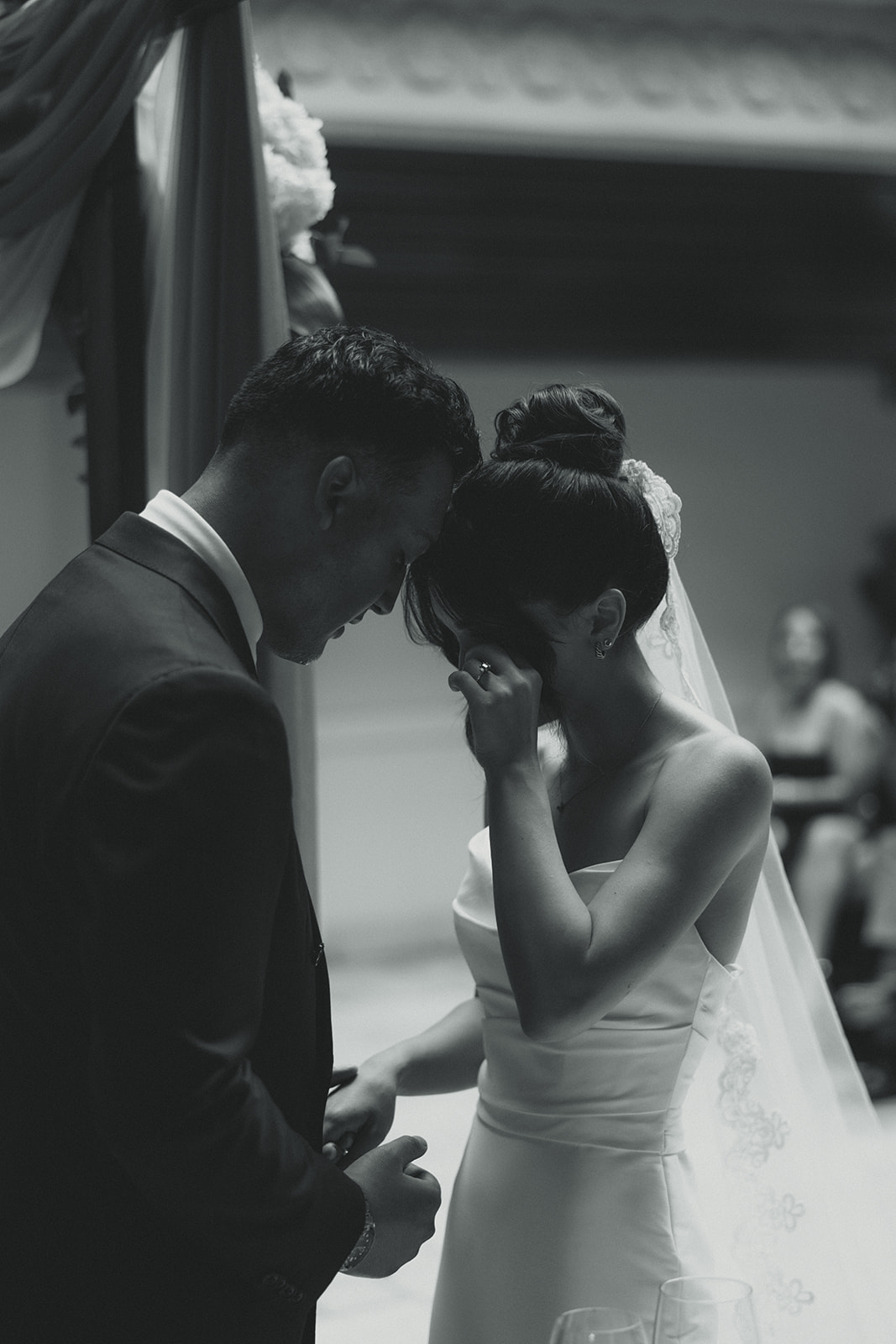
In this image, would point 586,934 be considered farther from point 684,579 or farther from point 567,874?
point 684,579

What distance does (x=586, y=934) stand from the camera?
1.35 metres

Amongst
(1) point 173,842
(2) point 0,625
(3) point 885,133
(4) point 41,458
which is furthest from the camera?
(4) point 41,458

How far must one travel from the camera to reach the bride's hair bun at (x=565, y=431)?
5.03 feet

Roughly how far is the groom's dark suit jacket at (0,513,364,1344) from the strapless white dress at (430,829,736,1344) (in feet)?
1.38

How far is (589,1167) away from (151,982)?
749 millimetres

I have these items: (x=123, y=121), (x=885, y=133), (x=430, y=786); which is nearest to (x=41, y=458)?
(x=430, y=786)

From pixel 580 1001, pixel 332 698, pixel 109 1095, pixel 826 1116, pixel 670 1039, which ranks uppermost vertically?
pixel 109 1095

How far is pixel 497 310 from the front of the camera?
6598mm

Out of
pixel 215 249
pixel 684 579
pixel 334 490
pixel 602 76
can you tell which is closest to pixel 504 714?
pixel 334 490

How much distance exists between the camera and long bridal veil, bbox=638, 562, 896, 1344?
171cm

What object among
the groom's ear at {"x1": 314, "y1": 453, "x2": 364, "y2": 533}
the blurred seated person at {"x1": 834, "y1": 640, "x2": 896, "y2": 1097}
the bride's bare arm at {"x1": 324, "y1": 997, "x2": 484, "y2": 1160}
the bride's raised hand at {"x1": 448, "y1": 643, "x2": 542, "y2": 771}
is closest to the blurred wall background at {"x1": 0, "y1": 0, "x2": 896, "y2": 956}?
the blurred seated person at {"x1": 834, "y1": 640, "x2": 896, "y2": 1097}

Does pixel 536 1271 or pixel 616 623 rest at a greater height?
pixel 616 623

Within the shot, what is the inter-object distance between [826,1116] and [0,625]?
7.95 ft

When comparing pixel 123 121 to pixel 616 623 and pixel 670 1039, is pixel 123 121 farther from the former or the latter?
pixel 670 1039
